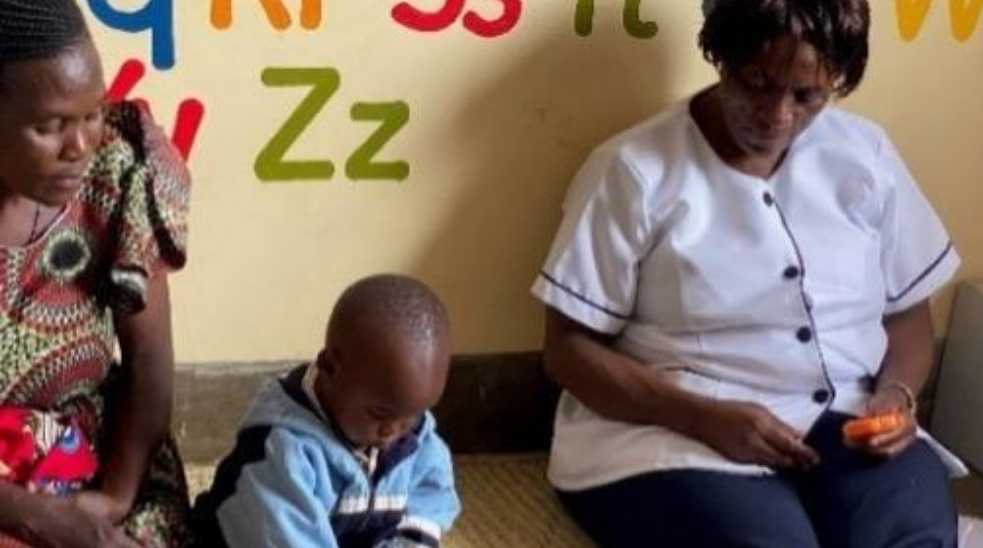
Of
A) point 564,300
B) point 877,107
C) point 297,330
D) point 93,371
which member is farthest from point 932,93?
point 93,371

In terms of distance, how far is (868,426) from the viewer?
56.7 inches

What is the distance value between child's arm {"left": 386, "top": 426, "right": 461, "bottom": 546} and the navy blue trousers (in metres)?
0.24

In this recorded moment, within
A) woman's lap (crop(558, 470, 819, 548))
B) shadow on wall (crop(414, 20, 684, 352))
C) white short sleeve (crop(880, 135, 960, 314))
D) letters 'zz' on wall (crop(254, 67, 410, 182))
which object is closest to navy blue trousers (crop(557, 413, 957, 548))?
woman's lap (crop(558, 470, 819, 548))

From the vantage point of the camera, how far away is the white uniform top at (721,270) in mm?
1464

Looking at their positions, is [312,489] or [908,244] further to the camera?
[908,244]

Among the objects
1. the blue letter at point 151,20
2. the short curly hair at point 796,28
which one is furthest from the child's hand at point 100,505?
the short curly hair at point 796,28

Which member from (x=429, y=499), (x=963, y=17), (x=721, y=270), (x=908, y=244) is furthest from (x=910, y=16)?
(x=429, y=499)

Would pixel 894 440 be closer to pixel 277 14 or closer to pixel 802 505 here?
pixel 802 505

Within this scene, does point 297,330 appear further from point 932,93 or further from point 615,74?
point 932,93

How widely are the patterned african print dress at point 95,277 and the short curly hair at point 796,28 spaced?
1.68 feet

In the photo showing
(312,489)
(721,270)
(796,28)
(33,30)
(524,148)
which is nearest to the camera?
(33,30)

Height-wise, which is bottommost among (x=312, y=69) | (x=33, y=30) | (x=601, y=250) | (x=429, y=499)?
(x=429, y=499)

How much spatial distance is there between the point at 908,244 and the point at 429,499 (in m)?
0.60

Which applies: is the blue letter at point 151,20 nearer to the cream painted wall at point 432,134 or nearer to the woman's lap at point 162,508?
the cream painted wall at point 432,134
